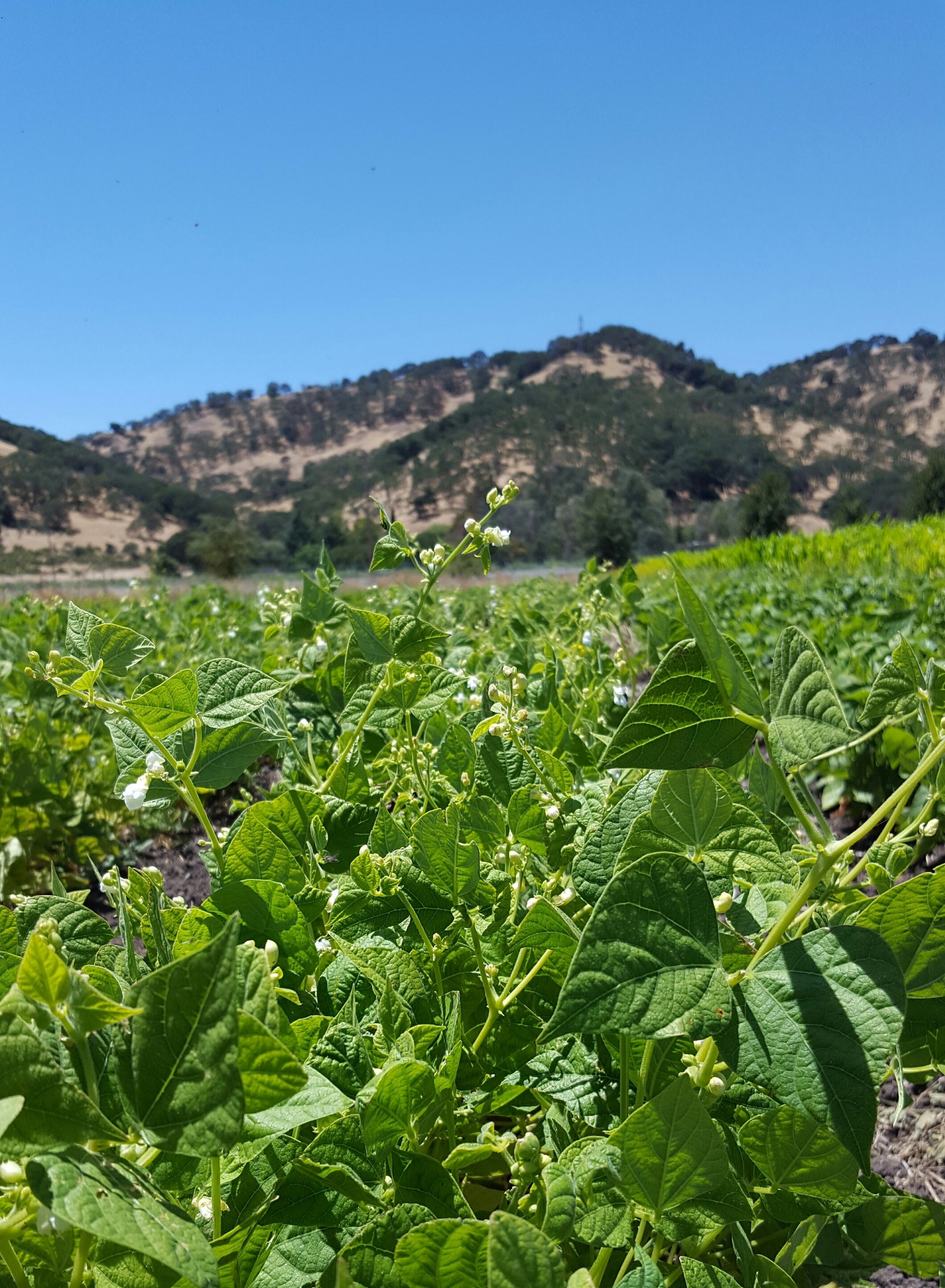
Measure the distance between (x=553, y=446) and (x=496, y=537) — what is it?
6656cm

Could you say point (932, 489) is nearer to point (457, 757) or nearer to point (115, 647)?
point (457, 757)


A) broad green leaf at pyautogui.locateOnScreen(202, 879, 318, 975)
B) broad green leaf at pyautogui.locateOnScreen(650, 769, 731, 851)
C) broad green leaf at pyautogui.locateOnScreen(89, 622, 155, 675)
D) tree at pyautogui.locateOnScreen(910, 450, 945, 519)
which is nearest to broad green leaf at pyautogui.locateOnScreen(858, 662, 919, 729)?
broad green leaf at pyautogui.locateOnScreen(650, 769, 731, 851)

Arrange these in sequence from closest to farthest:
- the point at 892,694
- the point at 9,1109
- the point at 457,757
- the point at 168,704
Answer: the point at 9,1109 → the point at 892,694 → the point at 168,704 → the point at 457,757

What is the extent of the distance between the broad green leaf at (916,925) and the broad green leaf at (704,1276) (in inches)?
8.7

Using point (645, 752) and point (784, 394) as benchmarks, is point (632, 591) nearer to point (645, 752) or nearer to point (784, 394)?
point (645, 752)

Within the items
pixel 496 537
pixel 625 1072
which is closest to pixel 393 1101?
pixel 625 1072

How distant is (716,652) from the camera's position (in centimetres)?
44

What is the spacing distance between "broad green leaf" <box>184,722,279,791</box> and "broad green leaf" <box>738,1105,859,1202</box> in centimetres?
52

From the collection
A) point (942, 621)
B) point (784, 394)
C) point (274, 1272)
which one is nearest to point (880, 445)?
point (784, 394)

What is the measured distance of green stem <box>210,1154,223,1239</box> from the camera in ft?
1.54

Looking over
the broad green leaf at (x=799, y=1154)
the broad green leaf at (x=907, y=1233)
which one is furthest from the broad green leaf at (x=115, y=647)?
the broad green leaf at (x=907, y=1233)

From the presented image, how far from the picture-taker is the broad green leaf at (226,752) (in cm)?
80

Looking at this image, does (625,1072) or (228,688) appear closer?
(625,1072)

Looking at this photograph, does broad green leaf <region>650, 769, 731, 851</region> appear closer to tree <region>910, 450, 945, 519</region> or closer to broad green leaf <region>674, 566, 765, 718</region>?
broad green leaf <region>674, 566, 765, 718</region>
